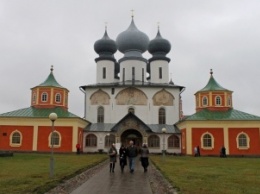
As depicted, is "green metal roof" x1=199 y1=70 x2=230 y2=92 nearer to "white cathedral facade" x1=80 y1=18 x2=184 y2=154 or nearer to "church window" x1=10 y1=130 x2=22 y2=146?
"white cathedral facade" x1=80 y1=18 x2=184 y2=154

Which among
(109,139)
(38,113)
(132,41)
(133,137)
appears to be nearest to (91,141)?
(109,139)

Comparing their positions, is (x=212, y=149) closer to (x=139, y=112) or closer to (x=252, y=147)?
(x=252, y=147)

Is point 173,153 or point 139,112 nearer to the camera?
point 173,153

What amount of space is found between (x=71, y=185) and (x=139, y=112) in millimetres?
29616

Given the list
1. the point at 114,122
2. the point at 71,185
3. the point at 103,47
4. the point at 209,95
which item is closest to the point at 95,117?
the point at 114,122

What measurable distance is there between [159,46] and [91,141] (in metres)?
15.4

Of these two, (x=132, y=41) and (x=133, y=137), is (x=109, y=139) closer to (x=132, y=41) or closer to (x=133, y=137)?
(x=133, y=137)

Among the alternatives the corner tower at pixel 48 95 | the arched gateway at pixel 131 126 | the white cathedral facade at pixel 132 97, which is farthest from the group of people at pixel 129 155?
the corner tower at pixel 48 95

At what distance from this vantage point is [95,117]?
41344 millimetres

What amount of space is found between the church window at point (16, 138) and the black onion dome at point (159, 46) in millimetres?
20113

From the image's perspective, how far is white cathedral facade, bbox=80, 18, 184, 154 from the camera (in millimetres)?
39041

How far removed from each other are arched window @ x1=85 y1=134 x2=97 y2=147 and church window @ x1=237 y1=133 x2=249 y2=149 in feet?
52.3

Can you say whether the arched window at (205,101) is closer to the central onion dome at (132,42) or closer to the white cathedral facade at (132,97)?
the white cathedral facade at (132,97)

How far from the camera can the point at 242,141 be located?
3506cm
